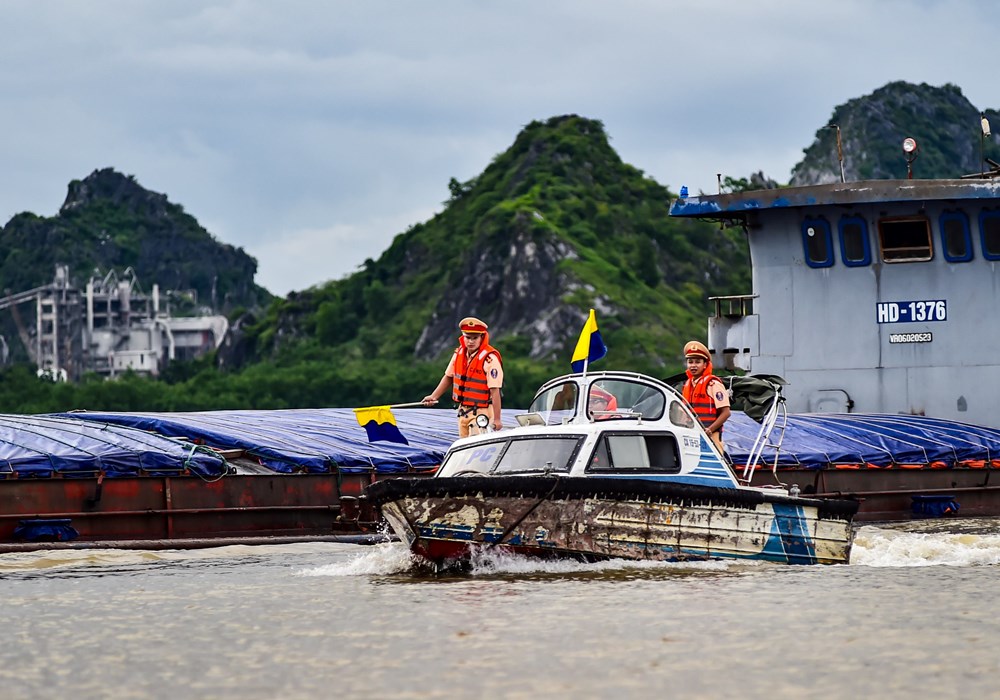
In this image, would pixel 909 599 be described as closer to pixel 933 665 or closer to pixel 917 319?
pixel 933 665

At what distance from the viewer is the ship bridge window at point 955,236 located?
2828 centimetres

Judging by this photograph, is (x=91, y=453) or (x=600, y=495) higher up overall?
(x=91, y=453)

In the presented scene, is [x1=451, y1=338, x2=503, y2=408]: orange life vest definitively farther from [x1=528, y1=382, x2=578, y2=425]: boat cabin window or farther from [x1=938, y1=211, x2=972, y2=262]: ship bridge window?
[x1=938, y1=211, x2=972, y2=262]: ship bridge window

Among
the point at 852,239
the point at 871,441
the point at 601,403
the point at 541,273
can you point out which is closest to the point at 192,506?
the point at 601,403

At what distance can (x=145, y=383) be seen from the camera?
433ft

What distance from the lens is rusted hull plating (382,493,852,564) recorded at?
1612 centimetres

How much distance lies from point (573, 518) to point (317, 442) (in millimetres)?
7133

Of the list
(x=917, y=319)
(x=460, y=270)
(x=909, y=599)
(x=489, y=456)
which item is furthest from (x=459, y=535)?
(x=460, y=270)

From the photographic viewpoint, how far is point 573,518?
1619cm

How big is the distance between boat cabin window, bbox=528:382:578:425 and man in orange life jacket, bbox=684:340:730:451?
1986mm

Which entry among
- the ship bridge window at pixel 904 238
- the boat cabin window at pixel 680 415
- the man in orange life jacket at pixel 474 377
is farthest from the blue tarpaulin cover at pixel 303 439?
the ship bridge window at pixel 904 238

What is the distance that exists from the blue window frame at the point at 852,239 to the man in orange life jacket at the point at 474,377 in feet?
39.1

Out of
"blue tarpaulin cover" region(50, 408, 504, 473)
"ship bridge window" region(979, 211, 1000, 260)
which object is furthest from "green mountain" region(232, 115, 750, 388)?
"blue tarpaulin cover" region(50, 408, 504, 473)

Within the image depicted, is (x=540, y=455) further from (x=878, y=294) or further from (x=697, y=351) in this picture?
(x=878, y=294)
